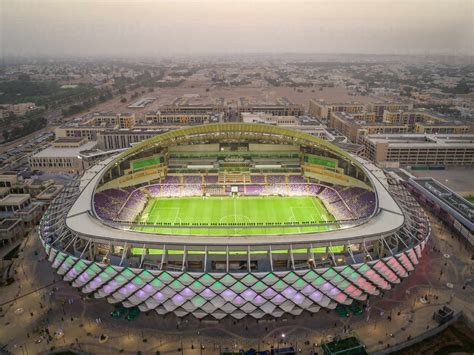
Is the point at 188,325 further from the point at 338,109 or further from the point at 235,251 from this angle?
the point at 338,109

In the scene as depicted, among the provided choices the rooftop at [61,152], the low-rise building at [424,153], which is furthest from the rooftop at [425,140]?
the rooftop at [61,152]

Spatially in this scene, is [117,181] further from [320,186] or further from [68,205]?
[320,186]

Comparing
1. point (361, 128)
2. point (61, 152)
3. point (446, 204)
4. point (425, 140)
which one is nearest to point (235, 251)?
point (446, 204)

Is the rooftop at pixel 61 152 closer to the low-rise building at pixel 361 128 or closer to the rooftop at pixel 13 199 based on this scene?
the rooftop at pixel 13 199

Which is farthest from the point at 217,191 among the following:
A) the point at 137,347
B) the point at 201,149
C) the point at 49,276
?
the point at 137,347

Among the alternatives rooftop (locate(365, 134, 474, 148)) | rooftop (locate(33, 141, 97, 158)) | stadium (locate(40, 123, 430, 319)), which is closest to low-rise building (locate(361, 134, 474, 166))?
rooftop (locate(365, 134, 474, 148))

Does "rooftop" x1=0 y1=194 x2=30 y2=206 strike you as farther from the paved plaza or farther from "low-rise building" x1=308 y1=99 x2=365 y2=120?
"low-rise building" x1=308 y1=99 x2=365 y2=120
